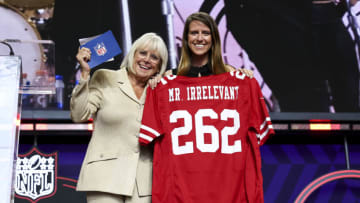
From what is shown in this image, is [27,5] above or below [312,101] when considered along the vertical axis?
above

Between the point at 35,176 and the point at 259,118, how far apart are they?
203 centimetres

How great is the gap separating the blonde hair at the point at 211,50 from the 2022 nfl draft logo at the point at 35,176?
1.72m

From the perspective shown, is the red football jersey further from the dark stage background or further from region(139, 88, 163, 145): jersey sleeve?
the dark stage background

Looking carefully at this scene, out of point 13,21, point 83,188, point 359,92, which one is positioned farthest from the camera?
point 359,92

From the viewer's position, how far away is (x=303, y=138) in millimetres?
4406

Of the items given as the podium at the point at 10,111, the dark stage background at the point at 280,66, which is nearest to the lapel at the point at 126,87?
the podium at the point at 10,111

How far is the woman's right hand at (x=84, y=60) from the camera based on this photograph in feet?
8.73

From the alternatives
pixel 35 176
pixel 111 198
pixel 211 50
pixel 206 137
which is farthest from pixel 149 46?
pixel 35 176

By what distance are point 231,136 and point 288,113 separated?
1503 mm

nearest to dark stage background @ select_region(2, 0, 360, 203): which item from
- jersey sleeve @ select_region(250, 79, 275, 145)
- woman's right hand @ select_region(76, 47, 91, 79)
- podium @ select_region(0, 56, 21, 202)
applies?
jersey sleeve @ select_region(250, 79, 275, 145)

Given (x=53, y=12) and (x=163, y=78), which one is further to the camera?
(x=53, y=12)

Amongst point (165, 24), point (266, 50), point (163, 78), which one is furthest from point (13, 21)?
point (266, 50)

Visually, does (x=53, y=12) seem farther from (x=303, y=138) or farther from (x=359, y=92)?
(x=359, y=92)

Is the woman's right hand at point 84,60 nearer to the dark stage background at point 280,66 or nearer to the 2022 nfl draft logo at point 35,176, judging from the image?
the dark stage background at point 280,66
